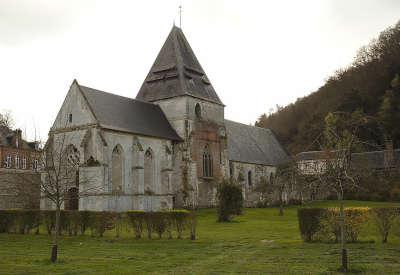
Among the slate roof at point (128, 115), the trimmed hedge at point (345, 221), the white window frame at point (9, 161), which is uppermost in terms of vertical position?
the slate roof at point (128, 115)

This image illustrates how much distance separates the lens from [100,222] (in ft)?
76.3

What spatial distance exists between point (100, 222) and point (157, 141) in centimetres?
1749

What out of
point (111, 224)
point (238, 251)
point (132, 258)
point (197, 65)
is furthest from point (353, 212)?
point (197, 65)

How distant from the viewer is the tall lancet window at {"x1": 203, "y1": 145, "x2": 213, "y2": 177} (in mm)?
44688

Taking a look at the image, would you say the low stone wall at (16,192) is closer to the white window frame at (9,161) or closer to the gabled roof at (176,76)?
the gabled roof at (176,76)

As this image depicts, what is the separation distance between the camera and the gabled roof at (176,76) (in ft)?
145

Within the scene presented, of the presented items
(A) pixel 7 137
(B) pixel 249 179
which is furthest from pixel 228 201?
(A) pixel 7 137

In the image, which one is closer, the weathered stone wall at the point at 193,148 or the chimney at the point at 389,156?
the weathered stone wall at the point at 193,148

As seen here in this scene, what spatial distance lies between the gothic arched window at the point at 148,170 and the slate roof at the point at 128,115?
164cm

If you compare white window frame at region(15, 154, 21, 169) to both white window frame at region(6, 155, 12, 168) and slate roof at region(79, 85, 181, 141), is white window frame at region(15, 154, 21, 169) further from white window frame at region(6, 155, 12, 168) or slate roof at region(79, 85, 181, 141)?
slate roof at region(79, 85, 181, 141)

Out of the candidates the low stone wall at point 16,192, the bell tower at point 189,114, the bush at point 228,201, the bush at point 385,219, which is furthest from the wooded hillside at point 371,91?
the bush at point 385,219

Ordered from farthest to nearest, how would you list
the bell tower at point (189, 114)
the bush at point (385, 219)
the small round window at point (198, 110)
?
the small round window at point (198, 110), the bell tower at point (189, 114), the bush at point (385, 219)

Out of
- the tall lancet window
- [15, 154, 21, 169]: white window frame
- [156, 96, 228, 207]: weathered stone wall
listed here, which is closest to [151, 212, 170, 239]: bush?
[156, 96, 228, 207]: weathered stone wall

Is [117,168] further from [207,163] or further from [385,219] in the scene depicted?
[385,219]
